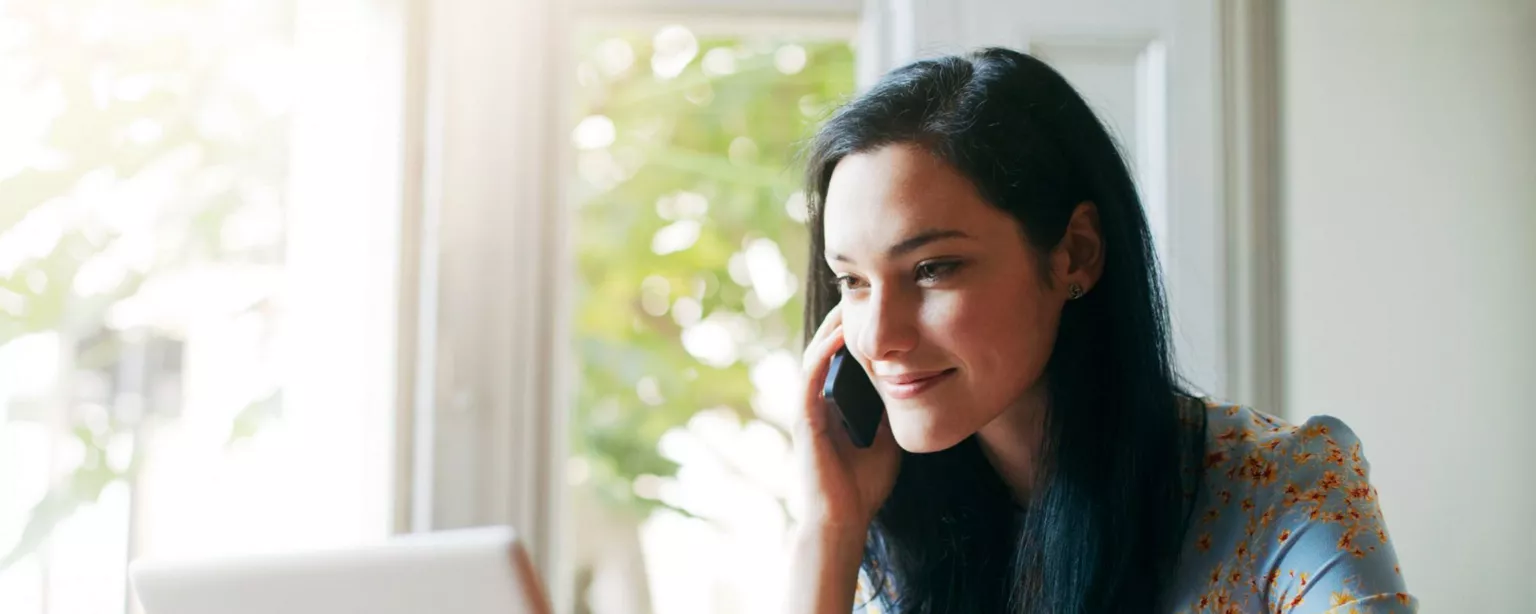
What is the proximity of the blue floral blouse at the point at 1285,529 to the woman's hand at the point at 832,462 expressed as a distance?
31cm

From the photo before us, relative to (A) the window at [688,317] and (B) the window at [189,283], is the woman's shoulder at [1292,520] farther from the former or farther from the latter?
(A) the window at [688,317]

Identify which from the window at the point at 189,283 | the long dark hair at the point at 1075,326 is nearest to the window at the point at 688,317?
the window at the point at 189,283

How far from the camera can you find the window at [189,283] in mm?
1477

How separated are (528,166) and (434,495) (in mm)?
477

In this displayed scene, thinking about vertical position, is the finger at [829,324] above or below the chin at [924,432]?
above

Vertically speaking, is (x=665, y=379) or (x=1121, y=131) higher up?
(x=1121, y=131)

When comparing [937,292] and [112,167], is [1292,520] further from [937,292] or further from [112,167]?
[112,167]

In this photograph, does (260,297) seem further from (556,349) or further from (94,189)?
(556,349)

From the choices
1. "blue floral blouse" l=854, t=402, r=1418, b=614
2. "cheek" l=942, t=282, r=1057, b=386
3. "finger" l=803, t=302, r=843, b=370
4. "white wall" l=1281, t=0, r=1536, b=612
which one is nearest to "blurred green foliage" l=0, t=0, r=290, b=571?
"finger" l=803, t=302, r=843, b=370

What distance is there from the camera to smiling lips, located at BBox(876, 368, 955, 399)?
3.56 feet

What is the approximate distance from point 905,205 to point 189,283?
3.53 ft

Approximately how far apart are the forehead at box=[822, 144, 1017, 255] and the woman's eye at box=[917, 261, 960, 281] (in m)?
0.03

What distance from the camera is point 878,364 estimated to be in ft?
3.64

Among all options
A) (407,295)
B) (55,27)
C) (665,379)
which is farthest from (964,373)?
(665,379)
